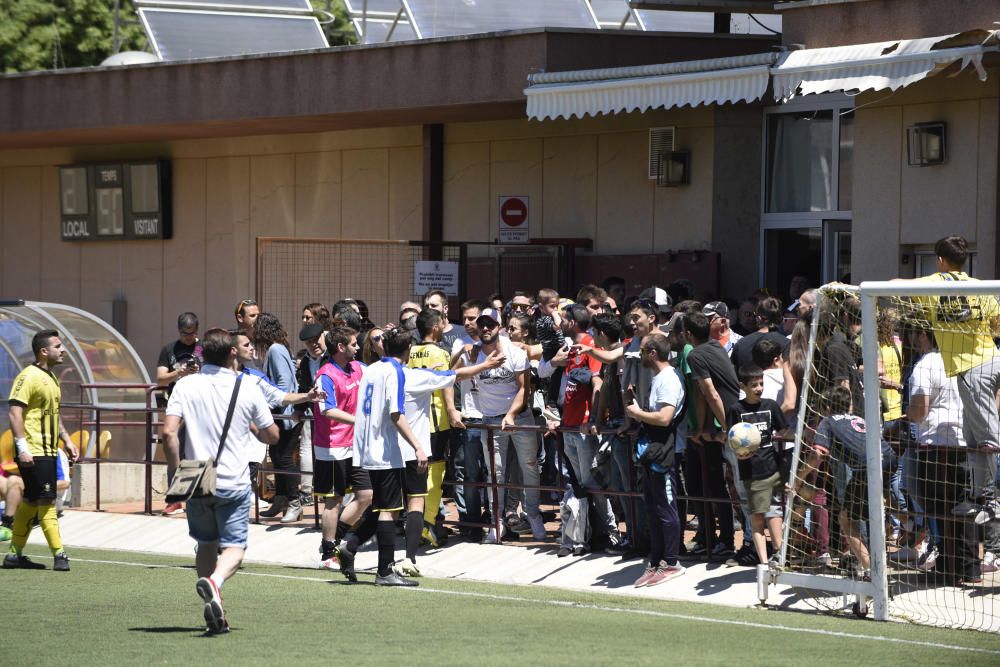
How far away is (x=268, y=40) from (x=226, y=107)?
2152mm

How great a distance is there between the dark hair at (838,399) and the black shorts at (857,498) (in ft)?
1.63

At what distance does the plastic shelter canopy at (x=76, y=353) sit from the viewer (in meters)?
18.4

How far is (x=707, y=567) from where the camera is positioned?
455 inches

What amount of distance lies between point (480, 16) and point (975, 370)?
12.0 meters

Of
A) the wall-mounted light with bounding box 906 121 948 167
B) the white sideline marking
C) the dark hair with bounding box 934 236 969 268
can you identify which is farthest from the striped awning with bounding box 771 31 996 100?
the white sideline marking

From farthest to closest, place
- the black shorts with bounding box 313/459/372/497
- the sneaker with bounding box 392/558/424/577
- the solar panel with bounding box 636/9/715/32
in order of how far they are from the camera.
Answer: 1. the solar panel with bounding box 636/9/715/32
2. the black shorts with bounding box 313/459/372/497
3. the sneaker with bounding box 392/558/424/577

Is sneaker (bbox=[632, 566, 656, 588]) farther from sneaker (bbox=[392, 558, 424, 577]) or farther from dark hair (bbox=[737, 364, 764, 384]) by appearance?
sneaker (bbox=[392, 558, 424, 577])

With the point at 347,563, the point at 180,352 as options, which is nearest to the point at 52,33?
the point at 180,352

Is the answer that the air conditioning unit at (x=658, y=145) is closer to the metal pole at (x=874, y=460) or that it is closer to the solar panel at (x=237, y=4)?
the solar panel at (x=237, y=4)

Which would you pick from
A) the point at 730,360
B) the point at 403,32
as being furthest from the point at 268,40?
the point at 730,360

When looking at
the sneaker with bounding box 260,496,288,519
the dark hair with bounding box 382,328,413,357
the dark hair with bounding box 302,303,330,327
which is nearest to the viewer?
the dark hair with bounding box 382,328,413,357

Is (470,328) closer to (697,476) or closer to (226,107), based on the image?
(697,476)

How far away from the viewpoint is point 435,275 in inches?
758

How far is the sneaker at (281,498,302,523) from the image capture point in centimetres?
1505
